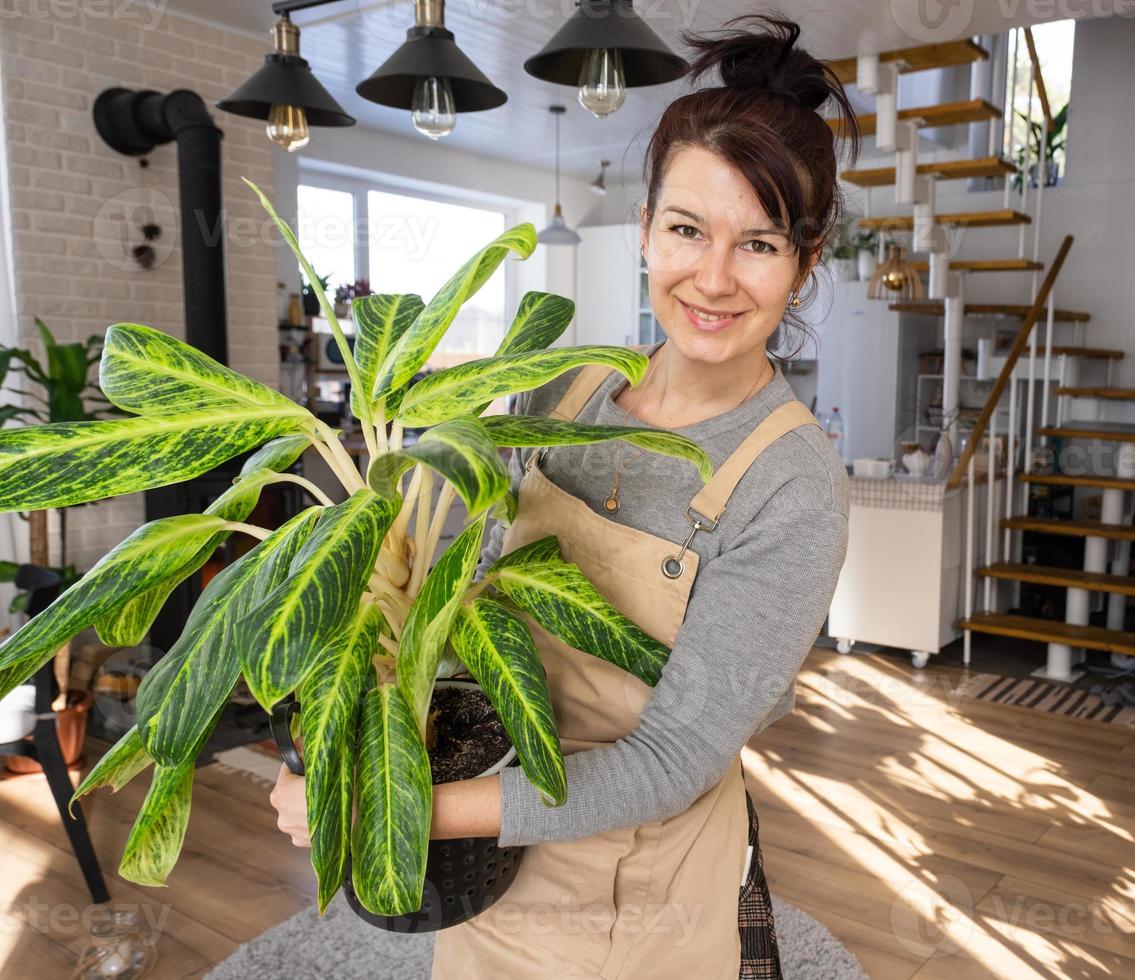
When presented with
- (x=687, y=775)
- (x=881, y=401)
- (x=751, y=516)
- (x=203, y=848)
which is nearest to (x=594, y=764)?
(x=687, y=775)

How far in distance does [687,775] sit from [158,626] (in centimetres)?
361

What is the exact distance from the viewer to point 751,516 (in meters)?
0.96

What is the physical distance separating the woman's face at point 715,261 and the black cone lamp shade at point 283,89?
2.05 meters

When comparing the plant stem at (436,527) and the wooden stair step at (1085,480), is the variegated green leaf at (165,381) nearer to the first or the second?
the plant stem at (436,527)

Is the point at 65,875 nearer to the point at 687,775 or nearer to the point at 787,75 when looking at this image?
the point at 687,775

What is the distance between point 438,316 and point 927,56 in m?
4.49

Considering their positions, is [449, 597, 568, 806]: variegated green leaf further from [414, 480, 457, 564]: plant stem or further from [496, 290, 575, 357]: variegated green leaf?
[496, 290, 575, 357]: variegated green leaf

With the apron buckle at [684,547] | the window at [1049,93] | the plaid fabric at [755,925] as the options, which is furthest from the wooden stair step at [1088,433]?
the apron buckle at [684,547]

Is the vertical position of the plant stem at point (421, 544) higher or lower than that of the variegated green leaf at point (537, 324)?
lower

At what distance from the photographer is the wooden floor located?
7.85 ft

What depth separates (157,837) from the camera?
0.94 meters

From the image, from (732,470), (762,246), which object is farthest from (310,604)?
(762,246)

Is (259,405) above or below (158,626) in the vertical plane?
above

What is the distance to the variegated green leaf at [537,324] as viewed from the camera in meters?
0.98
